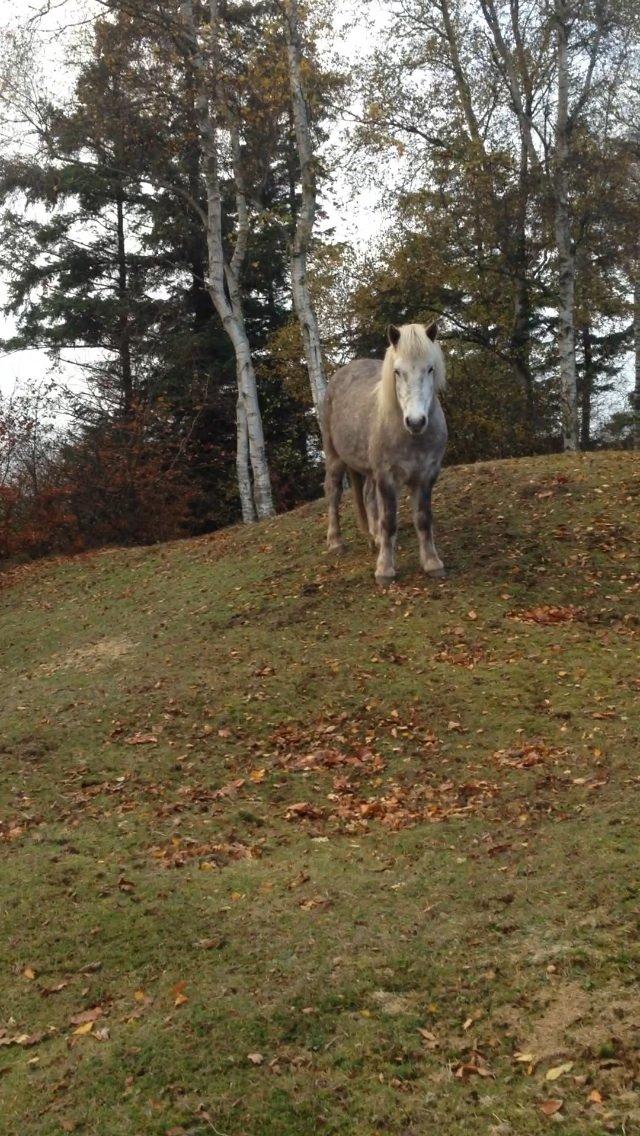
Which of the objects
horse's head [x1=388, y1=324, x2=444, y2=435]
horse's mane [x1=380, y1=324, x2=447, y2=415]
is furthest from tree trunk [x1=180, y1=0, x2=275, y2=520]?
horse's head [x1=388, y1=324, x2=444, y2=435]

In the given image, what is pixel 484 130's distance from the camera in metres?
24.0

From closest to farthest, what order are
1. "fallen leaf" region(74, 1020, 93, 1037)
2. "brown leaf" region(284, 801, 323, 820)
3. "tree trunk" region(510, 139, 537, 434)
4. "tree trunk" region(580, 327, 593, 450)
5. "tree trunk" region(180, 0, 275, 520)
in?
"fallen leaf" region(74, 1020, 93, 1037)
"brown leaf" region(284, 801, 323, 820)
"tree trunk" region(180, 0, 275, 520)
"tree trunk" region(510, 139, 537, 434)
"tree trunk" region(580, 327, 593, 450)

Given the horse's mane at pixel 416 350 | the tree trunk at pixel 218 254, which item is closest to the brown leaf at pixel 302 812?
the horse's mane at pixel 416 350

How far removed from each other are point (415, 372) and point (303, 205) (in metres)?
9.29

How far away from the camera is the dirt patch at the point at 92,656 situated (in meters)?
12.0

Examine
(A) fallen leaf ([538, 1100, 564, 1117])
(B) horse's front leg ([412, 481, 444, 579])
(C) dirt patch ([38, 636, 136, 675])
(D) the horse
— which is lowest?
(A) fallen leaf ([538, 1100, 564, 1117])

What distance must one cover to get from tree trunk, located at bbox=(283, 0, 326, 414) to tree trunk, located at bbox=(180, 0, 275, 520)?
223 centimetres

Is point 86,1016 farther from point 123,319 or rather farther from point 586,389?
point 586,389

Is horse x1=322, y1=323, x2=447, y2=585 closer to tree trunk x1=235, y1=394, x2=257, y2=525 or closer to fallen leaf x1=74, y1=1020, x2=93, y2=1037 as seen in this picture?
fallen leaf x1=74, y1=1020, x2=93, y2=1037

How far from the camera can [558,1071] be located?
12.6 ft

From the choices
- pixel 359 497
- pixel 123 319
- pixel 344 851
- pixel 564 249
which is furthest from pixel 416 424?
pixel 123 319

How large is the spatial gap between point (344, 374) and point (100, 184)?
52.7 ft

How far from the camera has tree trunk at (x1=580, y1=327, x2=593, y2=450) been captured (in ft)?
90.9

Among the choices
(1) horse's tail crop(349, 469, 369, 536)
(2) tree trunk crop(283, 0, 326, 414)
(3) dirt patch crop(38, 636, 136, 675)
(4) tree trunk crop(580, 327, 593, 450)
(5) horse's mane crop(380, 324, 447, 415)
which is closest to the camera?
(5) horse's mane crop(380, 324, 447, 415)
